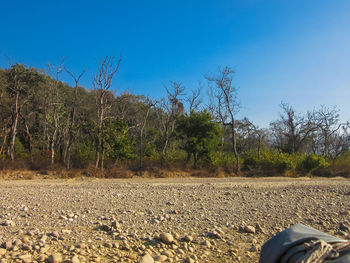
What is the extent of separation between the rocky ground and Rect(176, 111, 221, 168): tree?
1274cm

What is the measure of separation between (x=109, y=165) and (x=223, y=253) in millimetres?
15845

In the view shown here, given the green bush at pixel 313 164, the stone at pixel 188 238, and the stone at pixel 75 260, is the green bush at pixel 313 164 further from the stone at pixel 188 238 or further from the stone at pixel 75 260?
the stone at pixel 75 260

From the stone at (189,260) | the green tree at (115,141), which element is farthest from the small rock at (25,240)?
the green tree at (115,141)

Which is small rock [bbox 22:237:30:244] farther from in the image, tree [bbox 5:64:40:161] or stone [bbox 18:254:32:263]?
tree [bbox 5:64:40:161]

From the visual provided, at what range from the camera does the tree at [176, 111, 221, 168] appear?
65.8ft

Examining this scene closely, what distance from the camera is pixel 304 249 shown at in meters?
1.45

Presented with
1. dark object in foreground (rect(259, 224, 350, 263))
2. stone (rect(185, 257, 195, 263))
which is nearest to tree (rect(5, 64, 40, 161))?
stone (rect(185, 257, 195, 263))

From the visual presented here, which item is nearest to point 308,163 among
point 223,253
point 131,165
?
point 131,165

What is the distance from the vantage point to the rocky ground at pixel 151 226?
346 centimetres

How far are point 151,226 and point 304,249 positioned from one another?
3.50 meters

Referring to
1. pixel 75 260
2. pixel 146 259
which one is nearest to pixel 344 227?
pixel 146 259

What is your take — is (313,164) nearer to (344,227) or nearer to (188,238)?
(344,227)

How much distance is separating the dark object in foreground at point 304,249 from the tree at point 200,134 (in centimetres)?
1814

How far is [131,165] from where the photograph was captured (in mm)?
19469
